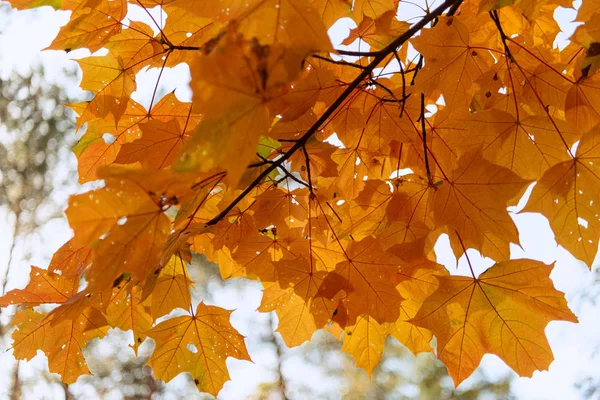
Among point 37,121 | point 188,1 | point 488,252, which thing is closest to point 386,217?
point 488,252

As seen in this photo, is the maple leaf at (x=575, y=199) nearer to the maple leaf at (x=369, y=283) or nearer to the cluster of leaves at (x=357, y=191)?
the cluster of leaves at (x=357, y=191)

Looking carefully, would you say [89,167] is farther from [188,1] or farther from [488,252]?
[488,252]

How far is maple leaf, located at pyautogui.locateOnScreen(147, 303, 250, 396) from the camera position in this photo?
1594 millimetres

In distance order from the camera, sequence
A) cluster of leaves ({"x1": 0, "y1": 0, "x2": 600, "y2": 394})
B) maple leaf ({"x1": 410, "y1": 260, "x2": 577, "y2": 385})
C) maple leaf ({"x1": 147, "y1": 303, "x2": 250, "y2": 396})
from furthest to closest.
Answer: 1. maple leaf ({"x1": 147, "y1": 303, "x2": 250, "y2": 396})
2. maple leaf ({"x1": 410, "y1": 260, "x2": 577, "y2": 385})
3. cluster of leaves ({"x1": 0, "y1": 0, "x2": 600, "y2": 394})

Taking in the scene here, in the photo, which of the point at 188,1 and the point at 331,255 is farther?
the point at 331,255

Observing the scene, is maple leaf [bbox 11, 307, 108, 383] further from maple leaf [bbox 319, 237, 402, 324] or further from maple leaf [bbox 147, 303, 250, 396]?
maple leaf [bbox 319, 237, 402, 324]

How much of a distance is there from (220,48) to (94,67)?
996 millimetres

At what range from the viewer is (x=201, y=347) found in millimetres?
1625

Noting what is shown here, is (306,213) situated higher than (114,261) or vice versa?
(306,213)

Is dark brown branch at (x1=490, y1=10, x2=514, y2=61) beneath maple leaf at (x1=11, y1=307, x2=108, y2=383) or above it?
above

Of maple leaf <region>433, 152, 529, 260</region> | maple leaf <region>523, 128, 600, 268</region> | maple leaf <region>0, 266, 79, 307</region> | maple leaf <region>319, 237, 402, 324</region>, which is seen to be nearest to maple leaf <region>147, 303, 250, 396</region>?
maple leaf <region>0, 266, 79, 307</region>

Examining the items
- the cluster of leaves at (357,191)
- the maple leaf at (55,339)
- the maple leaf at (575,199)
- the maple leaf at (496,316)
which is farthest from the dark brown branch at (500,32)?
the maple leaf at (55,339)

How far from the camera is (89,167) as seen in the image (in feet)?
5.29

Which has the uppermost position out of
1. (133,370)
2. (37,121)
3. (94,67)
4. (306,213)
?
(37,121)
